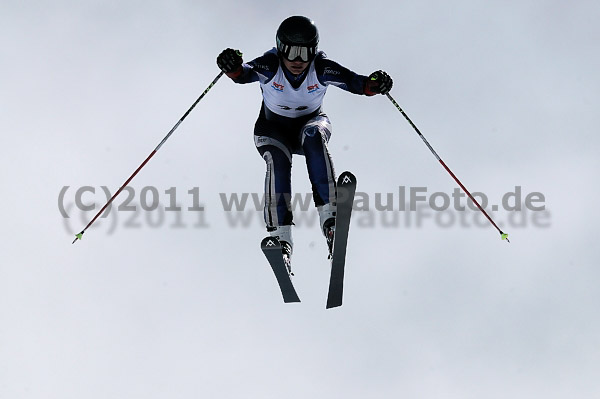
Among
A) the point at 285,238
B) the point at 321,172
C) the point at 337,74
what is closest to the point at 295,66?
the point at 337,74

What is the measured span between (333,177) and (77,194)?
441 centimetres

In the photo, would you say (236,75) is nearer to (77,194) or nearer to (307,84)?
(307,84)

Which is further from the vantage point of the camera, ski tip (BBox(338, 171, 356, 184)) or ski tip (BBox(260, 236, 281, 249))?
ski tip (BBox(260, 236, 281, 249))

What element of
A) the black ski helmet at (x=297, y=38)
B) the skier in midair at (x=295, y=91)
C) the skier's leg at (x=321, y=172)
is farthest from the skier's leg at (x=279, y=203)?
the black ski helmet at (x=297, y=38)

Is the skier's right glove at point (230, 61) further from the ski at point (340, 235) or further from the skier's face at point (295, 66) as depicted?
the ski at point (340, 235)

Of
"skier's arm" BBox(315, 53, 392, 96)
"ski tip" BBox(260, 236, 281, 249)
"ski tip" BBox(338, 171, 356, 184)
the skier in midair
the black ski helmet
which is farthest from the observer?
"skier's arm" BBox(315, 53, 392, 96)

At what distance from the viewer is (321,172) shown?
905cm

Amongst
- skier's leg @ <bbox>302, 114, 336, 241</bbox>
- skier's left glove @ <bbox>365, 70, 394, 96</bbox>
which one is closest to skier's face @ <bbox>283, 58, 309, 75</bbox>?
skier's leg @ <bbox>302, 114, 336, 241</bbox>

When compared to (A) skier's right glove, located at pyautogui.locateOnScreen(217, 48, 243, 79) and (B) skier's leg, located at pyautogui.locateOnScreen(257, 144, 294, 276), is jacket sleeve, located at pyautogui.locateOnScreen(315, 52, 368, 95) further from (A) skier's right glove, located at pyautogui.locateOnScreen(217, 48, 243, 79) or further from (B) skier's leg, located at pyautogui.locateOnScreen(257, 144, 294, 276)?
(B) skier's leg, located at pyautogui.locateOnScreen(257, 144, 294, 276)

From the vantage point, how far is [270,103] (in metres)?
9.70

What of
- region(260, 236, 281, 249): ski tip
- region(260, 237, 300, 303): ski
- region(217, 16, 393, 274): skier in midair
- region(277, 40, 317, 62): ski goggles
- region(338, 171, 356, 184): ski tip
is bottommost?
region(260, 237, 300, 303): ski

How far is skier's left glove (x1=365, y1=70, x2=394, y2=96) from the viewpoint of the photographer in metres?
9.11

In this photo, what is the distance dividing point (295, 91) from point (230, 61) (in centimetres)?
96

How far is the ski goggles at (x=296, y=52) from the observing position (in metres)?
8.88
